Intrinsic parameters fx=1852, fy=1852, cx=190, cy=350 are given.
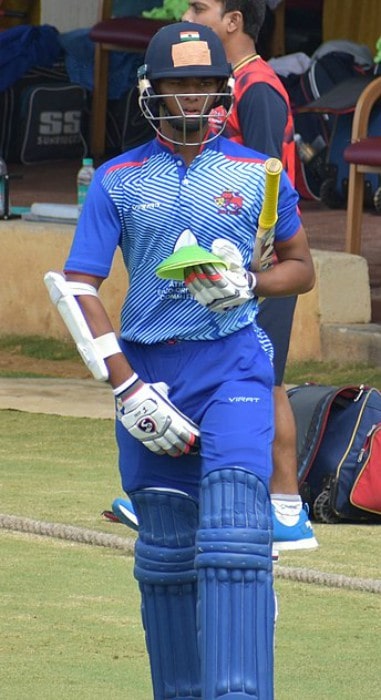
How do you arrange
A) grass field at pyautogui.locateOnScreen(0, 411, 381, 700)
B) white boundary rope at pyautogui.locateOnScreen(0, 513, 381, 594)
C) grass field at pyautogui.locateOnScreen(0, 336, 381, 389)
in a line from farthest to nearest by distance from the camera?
grass field at pyautogui.locateOnScreen(0, 336, 381, 389)
white boundary rope at pyautogui.locateOnScreen(0, 513, 381, 594)
grass field at pyautogui.locateOnScreen(0, 411, 381, 700)

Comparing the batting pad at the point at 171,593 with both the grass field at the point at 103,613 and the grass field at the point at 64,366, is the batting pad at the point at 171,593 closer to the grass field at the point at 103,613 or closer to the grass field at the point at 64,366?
the grass field at the point at 103,613

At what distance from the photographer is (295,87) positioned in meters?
13.8

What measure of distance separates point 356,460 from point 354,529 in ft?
0.78

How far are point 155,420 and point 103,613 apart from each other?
145cm

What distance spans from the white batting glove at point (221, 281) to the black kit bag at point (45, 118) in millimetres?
11071

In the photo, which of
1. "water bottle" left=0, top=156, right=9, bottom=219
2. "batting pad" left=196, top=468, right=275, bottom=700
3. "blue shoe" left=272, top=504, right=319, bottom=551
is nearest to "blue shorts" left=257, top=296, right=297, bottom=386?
"blue shoe" left=272, top=504, right=319, bottom=551

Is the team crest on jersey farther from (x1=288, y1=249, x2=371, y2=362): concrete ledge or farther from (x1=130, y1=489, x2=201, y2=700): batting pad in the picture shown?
(x1=288, y1=249, x2=371, y2=362): concrete ledge

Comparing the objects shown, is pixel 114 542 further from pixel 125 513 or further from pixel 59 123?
pixel 59 123

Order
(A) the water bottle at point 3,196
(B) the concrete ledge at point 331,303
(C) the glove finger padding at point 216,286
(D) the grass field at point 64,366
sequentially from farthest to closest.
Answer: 1. (A) the water bottle at point 3,196
2. (B) the concrete ledge at point 331,303
3. (D) the grass field at point 64,366
4. (C) the glove finger padding at point 216,286

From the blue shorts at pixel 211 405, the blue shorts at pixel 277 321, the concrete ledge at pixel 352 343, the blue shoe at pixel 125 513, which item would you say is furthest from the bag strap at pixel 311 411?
the concrete ledge at pixel 352 343

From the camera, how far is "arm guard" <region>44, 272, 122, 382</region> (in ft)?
13.0

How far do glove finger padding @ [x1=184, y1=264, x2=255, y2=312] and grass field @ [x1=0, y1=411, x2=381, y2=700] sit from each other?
3.43 feet

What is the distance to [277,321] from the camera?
5777mm

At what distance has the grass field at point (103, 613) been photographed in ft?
14.8
